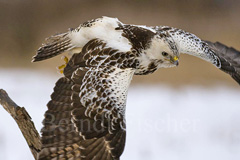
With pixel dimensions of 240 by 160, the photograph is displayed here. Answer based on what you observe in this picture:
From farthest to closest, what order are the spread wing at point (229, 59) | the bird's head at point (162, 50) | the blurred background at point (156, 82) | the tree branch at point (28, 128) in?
the blurred background at point (156, 82)
the spread wing at point (229, 59)
the bird's head at point (162, 50)
the tree branch at point (28, 128)

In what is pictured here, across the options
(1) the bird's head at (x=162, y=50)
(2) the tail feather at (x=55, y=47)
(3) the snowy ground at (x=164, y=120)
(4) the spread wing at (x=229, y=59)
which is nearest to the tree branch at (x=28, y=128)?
(2) the tail feather at (x=55, y=47)

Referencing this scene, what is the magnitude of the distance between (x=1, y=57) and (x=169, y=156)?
379 centimetres

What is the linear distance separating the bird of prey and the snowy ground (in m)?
1.77

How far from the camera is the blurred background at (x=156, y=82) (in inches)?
250

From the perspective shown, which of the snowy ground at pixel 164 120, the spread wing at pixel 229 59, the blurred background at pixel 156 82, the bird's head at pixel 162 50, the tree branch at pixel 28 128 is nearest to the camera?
the tree branch at pixel 28 128

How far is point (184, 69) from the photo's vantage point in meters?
8.43

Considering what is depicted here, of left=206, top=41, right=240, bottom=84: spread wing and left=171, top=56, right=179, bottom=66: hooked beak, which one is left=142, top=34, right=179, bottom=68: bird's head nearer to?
left=171, top=56, right=179, bottom=66: hooked beak

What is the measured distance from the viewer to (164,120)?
6.90 meters

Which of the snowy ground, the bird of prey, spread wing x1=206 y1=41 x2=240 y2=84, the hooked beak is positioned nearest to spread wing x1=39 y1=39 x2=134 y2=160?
the bird of prey

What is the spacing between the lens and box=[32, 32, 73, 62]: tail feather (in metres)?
4.74

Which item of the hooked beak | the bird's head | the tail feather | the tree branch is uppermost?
the tail feather

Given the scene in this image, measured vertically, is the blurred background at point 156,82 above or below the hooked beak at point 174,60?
above

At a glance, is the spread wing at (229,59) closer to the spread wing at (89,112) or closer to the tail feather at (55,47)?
the spread wing at (89,112)

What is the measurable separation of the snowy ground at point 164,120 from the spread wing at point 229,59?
1.33 meters
